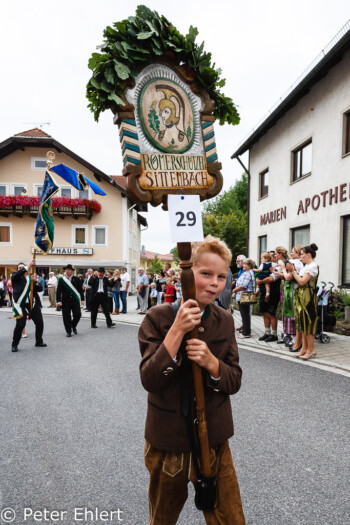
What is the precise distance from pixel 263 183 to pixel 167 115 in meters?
14.5

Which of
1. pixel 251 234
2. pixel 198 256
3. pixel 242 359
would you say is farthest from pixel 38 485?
pixel 251 234

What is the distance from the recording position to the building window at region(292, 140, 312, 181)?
37.5ft

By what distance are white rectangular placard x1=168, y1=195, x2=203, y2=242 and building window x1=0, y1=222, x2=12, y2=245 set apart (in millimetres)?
26305

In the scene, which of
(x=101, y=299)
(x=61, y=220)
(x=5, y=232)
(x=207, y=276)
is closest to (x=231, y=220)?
(x=61, y=220)

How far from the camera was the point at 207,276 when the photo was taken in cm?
149

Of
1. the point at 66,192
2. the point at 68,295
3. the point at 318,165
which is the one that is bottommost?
the point at 68,295

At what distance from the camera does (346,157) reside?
367 inches

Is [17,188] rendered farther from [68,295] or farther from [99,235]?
[68,295]

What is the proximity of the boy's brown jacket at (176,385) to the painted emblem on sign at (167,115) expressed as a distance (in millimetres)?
806

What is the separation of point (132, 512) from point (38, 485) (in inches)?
30.4

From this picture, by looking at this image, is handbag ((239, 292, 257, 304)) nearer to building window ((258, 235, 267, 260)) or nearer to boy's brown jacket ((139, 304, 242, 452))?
boy's brown jacket ((139, 304, 242, 452))

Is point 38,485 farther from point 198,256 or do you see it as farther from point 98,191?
point 98,191

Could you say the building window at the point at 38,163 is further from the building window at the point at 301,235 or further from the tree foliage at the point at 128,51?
the tree foliage at the point at 128,51

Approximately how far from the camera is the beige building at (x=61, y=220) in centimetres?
2411
